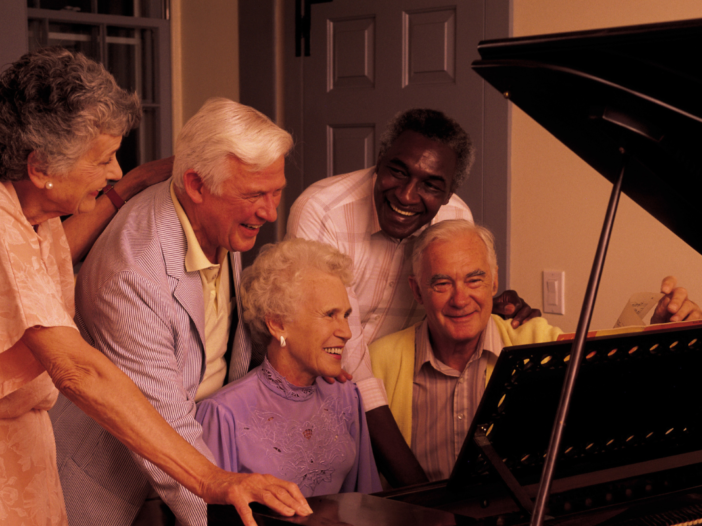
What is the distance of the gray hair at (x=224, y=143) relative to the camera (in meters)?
1.52

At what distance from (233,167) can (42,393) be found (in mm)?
578

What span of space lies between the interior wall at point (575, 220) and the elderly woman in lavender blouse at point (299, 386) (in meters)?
1.28

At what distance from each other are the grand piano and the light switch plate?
1490 millimetres

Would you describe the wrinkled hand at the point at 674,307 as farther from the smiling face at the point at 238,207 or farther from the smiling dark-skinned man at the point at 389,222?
the smiling face at the point at 238,207

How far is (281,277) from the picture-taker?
1764 millimetres

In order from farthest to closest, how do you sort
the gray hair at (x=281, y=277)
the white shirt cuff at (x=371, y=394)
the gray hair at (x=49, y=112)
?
1. the white shirt cuff at (x=371, y=394)
2. the gray hair at (x=281, y=277)
3. the gray hair at (x=49, y=112)

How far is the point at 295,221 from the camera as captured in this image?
2.05 m

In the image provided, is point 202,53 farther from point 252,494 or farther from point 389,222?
point 252,494

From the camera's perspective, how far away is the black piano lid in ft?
2.37

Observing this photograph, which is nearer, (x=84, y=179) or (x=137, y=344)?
(x=84, y=179)

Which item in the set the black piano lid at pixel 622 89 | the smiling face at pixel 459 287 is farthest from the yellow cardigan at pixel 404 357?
the black piano lid at pixel 622 89

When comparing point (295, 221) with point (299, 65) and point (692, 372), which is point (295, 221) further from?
point (299, 65)

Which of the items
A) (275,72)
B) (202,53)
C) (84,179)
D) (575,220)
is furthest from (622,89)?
(202,53)

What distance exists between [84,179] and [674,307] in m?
1.30
